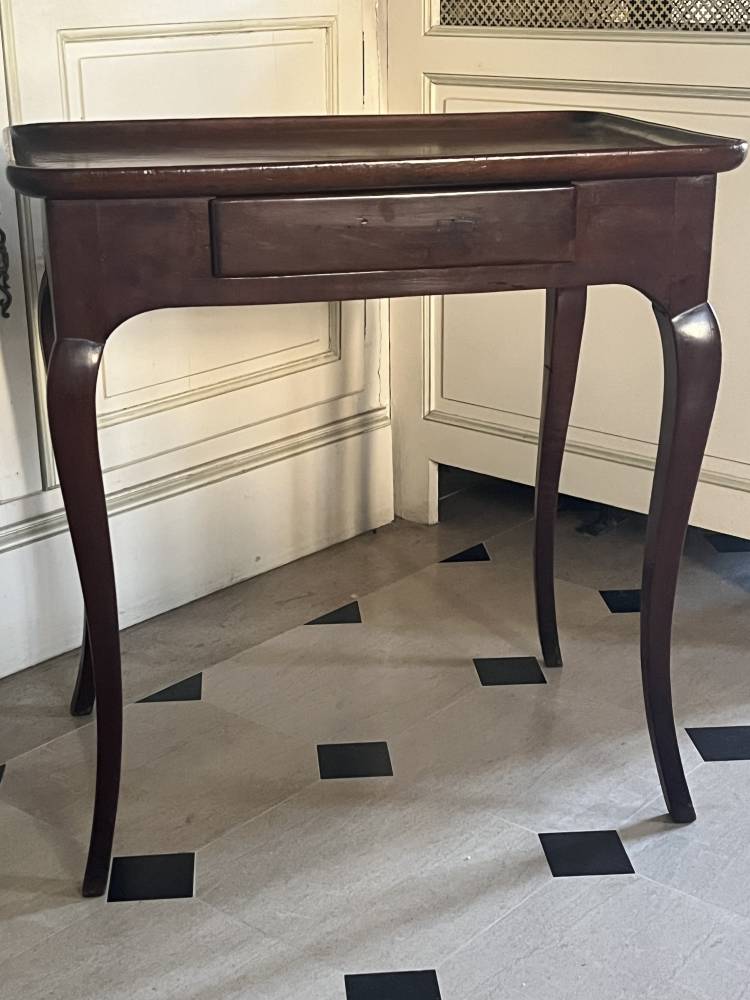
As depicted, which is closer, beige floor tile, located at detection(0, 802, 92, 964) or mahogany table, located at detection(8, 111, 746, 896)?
mahogany table, located at detection(8, 111, 746, 896)

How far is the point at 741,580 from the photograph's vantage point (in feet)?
7.36

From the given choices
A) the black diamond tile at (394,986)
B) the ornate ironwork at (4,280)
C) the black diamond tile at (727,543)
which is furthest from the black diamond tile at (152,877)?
the black diamond tile at (727,543)

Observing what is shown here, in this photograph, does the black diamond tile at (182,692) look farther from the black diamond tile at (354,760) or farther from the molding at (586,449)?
the molding at (586,449)

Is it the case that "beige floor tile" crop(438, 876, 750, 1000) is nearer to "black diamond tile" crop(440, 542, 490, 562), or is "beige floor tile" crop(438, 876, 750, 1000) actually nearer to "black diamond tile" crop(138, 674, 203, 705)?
"black diamond tile" crop(138, 674, 203, 705)

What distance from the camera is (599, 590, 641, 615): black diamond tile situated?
213 cm

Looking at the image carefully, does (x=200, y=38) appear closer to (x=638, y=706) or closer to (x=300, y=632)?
(x=300, y=632)

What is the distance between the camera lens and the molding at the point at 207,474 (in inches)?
75.9

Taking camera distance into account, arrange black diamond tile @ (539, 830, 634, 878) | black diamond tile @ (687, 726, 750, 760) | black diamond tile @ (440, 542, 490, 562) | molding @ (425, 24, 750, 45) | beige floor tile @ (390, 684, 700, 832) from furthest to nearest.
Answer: black diamond tile @ (440, 542, 490, 562)
molding @ (425, 24, 750, 45)
black diamond tile @ (687, 726, 750, 760)
beige floor tile @ (390, 684, 700, 832)
black diamond tile @ (539, 830, 634, 878)

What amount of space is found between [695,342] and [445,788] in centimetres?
62

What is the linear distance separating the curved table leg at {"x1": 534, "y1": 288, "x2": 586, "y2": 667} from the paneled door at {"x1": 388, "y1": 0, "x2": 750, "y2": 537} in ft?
1.27

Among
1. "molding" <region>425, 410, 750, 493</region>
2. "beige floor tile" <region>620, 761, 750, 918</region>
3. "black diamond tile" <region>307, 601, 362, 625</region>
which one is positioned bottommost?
"black diamond tile" <region>307, 601, 362, 625</region>

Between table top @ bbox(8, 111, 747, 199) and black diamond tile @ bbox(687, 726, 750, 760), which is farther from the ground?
table top @ bbox(8, 111, 747, 199)

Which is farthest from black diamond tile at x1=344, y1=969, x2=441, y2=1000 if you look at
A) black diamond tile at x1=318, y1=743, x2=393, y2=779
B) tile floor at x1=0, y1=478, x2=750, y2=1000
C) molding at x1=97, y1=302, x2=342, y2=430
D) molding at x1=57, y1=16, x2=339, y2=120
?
molding at x1=57, y1=16, x2=339, y2=120

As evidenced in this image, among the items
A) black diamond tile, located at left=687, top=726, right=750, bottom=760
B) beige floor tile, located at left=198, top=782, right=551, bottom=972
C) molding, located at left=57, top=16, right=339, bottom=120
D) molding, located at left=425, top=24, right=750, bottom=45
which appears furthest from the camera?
molding, located at left=425, top=24, right=750, bottom=45
